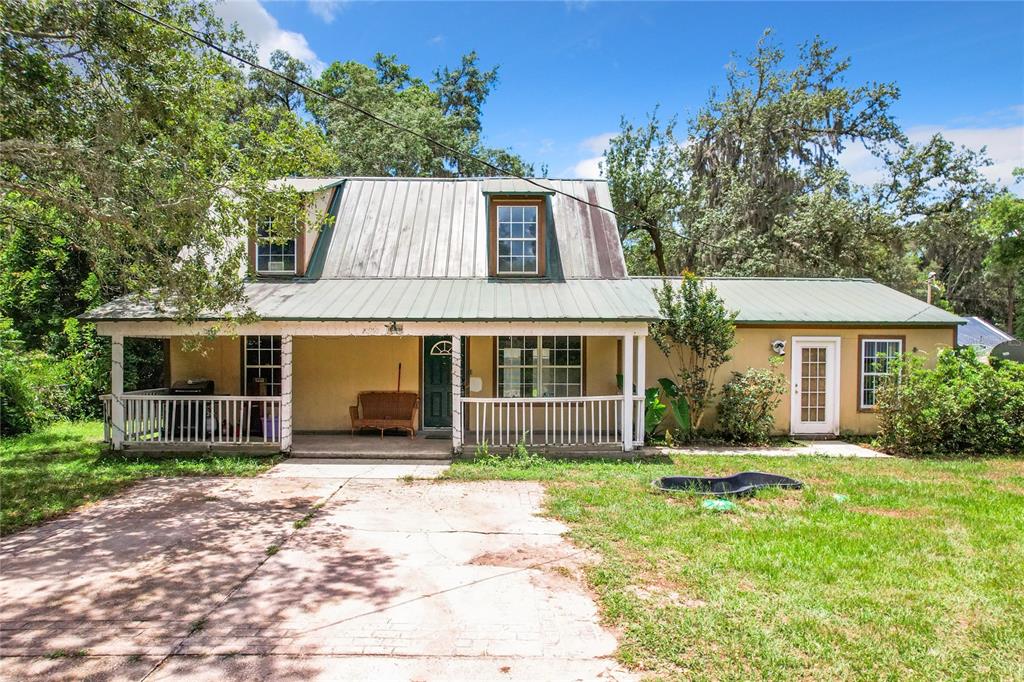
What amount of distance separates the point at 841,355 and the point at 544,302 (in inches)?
268

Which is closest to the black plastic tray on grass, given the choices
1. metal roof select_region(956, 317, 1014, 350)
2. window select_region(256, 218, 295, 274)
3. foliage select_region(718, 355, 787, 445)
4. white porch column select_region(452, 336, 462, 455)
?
foliage select_region(718, 355, 787, 445)

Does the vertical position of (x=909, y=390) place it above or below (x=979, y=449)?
above

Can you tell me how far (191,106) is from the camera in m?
8.38

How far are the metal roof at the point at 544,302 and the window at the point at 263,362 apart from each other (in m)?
1.26

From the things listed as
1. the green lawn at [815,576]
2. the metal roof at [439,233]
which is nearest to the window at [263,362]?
the metal roof at [439,233]

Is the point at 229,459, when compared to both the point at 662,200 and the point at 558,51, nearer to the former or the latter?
the point at 558,51

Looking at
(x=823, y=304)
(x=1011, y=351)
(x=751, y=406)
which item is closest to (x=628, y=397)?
(x=751, y=406)

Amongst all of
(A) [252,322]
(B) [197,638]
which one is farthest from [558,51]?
(B) [197,638]

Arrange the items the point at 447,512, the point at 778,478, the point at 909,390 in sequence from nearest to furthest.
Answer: the point at 447,512 < the point at 778,478 < the point at 909,390

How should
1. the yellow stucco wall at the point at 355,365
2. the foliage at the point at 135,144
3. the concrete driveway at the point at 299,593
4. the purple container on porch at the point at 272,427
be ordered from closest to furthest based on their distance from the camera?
the concrete driveway at the point at 299,593, the foliage at the point at 135,144, the purple container on porch at the point at 272,427, the yellow stucco wall at the point at 355,365

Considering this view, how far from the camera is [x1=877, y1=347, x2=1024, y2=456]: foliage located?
10.5 m

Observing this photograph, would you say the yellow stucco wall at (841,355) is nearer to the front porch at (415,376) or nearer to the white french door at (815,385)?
the white french door at (815,385)

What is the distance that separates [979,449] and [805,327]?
150 inches

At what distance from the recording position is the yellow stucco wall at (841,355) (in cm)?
1210
